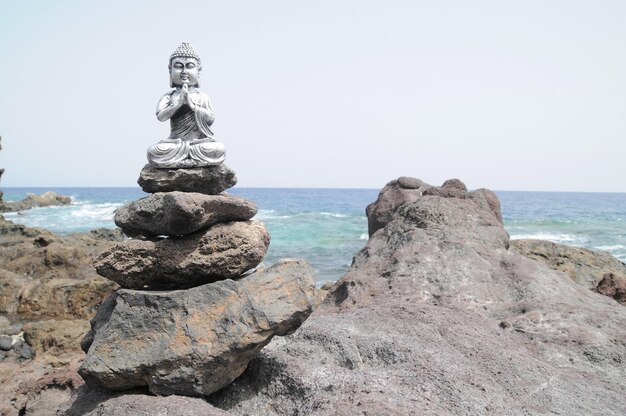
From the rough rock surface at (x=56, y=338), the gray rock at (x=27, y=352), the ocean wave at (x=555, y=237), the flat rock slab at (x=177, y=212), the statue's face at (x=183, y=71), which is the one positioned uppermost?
the statue's face at (x=183, y=71)

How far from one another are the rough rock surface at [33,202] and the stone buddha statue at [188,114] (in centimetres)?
5690

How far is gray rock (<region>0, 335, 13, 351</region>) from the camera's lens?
10945 millimetres

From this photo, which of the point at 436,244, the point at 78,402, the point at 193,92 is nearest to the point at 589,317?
the point at 436,244

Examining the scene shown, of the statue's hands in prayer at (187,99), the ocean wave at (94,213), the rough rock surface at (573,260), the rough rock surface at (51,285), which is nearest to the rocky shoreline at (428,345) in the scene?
the rough rock surface at (51,285)

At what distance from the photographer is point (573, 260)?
45.2 ft

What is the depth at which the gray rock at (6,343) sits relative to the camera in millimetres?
10945

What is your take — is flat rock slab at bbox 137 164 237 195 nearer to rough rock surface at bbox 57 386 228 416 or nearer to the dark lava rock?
rough rock surface at bbox 57 386 228 416

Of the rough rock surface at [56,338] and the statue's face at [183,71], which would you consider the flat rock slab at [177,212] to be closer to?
the statue's face at [183,71]

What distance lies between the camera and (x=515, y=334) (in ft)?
24.5

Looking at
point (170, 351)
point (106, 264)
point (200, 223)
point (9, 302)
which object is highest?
point (200, 223)

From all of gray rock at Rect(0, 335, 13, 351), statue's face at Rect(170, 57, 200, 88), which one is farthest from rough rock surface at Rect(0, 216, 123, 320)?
statue's face at Rect(170, 57, 200, 88)

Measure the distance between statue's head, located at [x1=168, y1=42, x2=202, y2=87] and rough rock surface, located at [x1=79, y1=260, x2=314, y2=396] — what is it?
2507mm

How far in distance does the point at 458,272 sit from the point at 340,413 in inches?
192

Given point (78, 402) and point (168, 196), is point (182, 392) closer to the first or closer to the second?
point (78, 402)
